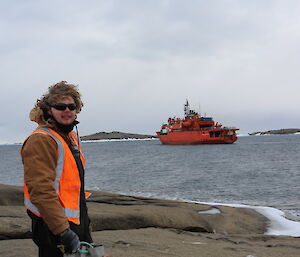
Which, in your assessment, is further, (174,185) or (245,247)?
(174,185)

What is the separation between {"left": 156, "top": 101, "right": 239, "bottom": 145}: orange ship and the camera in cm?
7131

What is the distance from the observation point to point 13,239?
189 inches

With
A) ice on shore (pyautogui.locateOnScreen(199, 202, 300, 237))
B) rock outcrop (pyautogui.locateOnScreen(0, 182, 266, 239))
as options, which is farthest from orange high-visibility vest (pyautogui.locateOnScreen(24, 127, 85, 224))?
ice on shore (pyautogui.locateOnScreen(199, 202, 300, 237))

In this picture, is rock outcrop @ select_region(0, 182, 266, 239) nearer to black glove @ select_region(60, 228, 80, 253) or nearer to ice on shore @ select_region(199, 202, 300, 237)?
ice on shore @ select_region(199, 202, 300, 237)

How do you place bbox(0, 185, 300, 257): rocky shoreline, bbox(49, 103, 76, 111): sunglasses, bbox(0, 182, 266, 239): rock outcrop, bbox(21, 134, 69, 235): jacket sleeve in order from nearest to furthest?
bbox(21, 134, 69, 235): jacket sleeve
bbox(49, 103, 76, 111): sunglasses
bbox(0, 185, 300, 257): rocky shoreline
bbox(0, 182, 266, 239): rock outcrop

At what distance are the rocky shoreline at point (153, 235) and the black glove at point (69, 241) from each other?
2.20 m

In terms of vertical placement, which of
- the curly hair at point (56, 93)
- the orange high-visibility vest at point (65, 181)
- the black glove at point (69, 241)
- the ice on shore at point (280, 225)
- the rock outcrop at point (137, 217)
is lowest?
the ice on shore at point (280, 225)

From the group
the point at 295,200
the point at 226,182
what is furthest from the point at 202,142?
the point at 295,200

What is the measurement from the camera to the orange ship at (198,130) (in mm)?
71312

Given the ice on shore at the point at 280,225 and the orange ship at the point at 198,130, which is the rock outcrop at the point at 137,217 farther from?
the orange ship at the point at 198,130

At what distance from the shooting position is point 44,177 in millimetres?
2045

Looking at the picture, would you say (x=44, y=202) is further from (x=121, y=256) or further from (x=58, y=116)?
(x=121, y=256)

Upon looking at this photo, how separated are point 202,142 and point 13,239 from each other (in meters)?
70.5

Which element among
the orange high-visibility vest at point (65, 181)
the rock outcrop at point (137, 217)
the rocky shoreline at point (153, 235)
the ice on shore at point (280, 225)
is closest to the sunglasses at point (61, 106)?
the orange high-visibility vest at point (65, 181)
